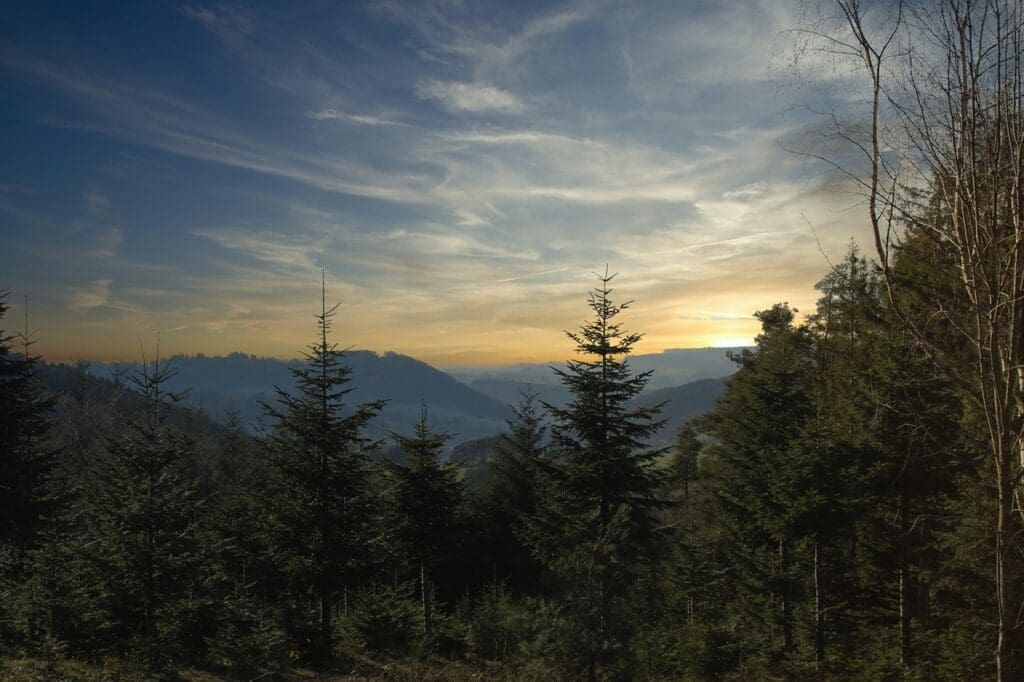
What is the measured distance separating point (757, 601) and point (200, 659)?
1725 centimetres

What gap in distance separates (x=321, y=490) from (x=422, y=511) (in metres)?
3.51

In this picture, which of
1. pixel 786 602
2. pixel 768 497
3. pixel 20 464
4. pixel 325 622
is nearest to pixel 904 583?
pixel 786 602

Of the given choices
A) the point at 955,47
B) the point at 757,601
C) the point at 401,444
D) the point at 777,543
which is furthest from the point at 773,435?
the point at 955,47

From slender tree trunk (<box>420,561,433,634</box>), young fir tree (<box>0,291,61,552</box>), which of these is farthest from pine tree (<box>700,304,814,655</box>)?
young fir tree (<box>0,291,61,552</box>)

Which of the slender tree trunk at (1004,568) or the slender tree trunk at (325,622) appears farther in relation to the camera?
the slender tree trunk at (325,622)

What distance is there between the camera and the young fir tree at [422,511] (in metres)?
16.6

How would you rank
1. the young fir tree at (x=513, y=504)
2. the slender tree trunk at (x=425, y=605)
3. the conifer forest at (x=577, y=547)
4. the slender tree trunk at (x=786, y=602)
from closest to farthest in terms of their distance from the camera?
the conifer forest at (x=577, y=547)
the slender tree trunk at (x=786, y=602)
the slender tree trunk at (x=425, y=605)
the young fir tree at (x=513, y=504)

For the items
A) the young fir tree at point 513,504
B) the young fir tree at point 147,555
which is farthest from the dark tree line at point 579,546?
the young fir tree at point 513,504

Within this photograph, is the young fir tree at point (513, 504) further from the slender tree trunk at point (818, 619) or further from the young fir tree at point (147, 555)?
the young fir tree at point (147, 555)

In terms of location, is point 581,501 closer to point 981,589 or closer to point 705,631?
point 705,631

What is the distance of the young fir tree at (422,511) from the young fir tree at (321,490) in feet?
3.45

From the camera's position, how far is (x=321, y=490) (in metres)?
15.7

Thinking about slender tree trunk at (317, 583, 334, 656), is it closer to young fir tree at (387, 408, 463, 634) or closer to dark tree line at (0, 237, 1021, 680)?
dark tree line at (0, 237, 1021, 680)

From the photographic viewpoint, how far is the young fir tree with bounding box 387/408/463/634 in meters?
16.6
